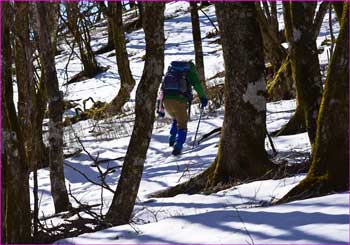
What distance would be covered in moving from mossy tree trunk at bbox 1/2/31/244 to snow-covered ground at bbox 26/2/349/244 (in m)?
0.38

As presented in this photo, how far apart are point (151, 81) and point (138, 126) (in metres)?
0.38

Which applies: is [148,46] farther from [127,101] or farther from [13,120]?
[127,101]

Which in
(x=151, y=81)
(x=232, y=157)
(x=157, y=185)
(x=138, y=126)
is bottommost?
(x=157, y=185)

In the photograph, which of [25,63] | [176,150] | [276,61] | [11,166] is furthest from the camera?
[276,61]

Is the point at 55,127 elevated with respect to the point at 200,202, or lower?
elevated

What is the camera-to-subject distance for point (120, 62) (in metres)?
15.5

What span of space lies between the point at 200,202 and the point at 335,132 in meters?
1.49

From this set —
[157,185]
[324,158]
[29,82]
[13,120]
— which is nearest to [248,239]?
[324,158]

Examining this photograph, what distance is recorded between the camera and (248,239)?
340 centimetres

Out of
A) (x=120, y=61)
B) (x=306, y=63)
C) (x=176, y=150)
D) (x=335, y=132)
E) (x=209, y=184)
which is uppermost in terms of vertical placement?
(x=120, y=61)

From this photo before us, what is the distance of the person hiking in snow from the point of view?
9.10 meters

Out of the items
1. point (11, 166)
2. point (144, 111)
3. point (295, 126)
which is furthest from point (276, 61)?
point (11, 166)

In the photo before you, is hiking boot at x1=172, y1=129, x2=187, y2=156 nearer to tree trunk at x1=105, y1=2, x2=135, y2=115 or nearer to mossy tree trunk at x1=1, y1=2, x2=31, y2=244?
mossy tree trunk at x1=1, y1=2, x2=31, y2=244

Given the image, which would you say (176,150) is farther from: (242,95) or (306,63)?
(306,63)
